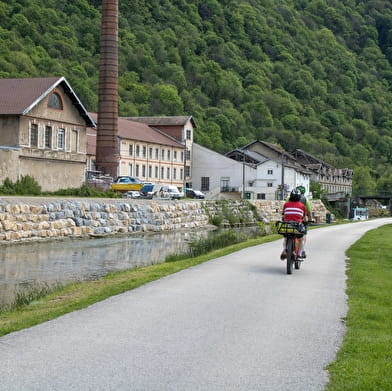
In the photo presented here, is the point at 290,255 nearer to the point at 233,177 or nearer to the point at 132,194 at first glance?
the point at 132,194

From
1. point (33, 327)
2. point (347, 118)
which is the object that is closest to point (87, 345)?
point (33, 327)

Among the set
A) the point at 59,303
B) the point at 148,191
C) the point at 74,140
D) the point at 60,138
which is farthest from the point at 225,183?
the point at 59,303

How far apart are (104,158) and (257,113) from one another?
115257mm

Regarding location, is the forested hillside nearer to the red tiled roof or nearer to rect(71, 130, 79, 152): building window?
rect(71, 130, 79, 152): building window

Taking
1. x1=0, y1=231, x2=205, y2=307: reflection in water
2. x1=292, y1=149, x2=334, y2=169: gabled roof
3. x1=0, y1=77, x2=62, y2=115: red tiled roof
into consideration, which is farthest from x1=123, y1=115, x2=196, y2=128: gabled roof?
x1=0, y1=231, x2=205, y2=307: reflection in water

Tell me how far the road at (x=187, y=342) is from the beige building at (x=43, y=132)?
110ft

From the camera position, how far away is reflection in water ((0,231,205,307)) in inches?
770

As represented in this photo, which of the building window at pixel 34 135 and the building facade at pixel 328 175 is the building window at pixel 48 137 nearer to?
the building window at pixel 34 135

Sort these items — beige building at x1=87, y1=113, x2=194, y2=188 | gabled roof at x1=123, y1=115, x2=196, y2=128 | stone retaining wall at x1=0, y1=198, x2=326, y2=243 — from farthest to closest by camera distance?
gabled roof at x1=123, y1=115, x2=196, y2=128, beige building at x1=87, y1=113, x2=194, y2=188, stone retaining wall at x1=0, y1=198, x2=326, y2=243

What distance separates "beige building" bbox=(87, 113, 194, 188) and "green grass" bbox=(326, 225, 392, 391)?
6133 cm

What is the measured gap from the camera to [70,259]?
2566 cm

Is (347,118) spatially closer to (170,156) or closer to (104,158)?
(170,156)

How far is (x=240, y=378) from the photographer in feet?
24.0

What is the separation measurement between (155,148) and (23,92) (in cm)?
3998
